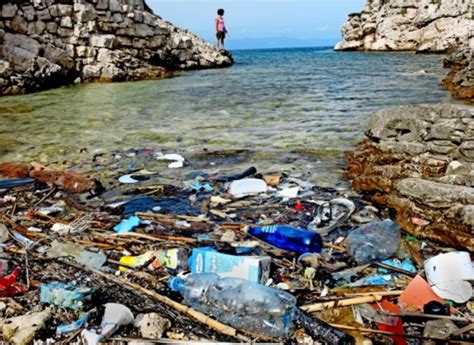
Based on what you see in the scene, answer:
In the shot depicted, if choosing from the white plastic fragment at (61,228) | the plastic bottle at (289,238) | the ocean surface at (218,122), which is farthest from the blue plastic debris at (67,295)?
the ocean surface at (218,122)

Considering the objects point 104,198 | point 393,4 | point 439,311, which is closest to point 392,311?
point 439,311

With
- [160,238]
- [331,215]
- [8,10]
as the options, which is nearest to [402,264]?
[331,215]

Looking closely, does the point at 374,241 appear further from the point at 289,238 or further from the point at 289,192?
the point at 289,192

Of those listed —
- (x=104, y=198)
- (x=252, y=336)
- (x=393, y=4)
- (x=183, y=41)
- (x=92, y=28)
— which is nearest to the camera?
(x=252, y=336)

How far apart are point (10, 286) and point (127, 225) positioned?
120 cm

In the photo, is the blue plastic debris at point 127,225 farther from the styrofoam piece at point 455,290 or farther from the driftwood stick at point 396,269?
the styrofoam piece at point 455,290

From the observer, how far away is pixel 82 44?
1977cm

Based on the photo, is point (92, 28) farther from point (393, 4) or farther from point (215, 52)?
point (393, 4)

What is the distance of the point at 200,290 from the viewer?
8.66ft

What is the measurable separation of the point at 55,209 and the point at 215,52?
79.0 feet

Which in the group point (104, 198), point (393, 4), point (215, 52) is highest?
point (393, 4)

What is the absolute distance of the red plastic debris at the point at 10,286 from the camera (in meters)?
2.61

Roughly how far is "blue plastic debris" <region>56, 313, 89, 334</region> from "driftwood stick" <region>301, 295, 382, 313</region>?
122cm

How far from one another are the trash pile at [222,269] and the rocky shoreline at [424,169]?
19cm
